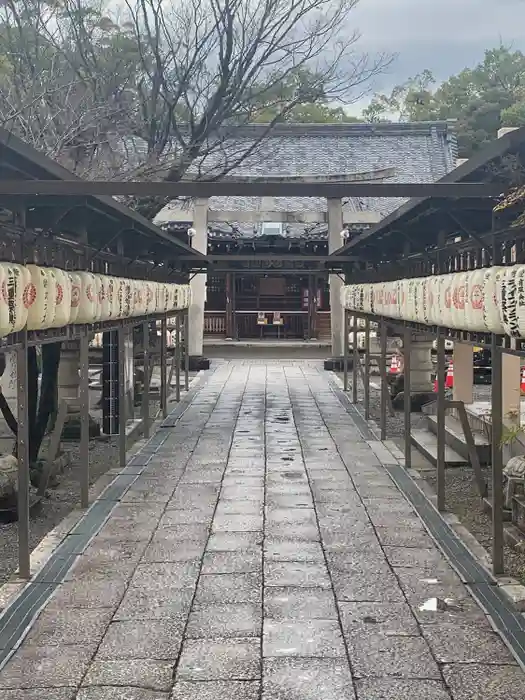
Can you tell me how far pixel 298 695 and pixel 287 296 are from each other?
90.9ft

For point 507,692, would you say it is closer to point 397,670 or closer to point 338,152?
point 397,670

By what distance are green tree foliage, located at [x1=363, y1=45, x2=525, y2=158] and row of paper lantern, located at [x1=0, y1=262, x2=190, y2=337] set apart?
23061 millimetres

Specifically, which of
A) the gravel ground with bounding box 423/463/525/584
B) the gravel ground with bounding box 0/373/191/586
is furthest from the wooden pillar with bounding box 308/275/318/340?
the gravel ground with bounding box 423/463/525/584

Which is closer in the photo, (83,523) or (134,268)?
(83,523)

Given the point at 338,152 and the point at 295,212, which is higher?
the point at 338,152

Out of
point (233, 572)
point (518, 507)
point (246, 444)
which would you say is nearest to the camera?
point (233, 572)

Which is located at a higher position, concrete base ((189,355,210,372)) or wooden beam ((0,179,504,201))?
wooden beam ((0,179,504,201))

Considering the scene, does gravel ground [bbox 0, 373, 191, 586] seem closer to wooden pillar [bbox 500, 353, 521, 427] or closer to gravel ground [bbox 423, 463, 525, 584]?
gravel ground [bbox 423, 463, 525, 584]

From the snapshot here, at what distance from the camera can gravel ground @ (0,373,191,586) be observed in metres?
7.78

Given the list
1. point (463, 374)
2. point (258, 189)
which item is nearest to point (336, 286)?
→ point (463, 374)

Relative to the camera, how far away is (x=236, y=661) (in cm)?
489

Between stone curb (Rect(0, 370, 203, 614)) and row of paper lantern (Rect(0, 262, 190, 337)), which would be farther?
stone curb (Rect(0, 370, 203, 614))

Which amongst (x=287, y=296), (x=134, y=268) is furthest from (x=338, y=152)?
(x=134, y=268)

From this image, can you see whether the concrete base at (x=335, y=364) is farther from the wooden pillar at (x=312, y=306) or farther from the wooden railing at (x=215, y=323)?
the wooden railing at (x=215, y=323)
